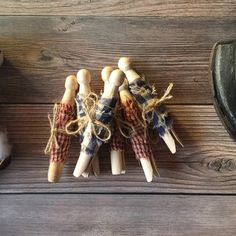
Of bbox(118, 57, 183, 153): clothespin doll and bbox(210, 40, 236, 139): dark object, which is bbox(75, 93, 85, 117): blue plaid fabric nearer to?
bbox(118, 57, 183, 153): clothespin doll

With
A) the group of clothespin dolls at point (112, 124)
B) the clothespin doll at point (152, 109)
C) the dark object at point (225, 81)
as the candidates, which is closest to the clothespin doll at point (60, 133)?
the group of clothespin dolls at point (112, 124)

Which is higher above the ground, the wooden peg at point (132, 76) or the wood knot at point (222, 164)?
the wooden peg at point (132, 76)

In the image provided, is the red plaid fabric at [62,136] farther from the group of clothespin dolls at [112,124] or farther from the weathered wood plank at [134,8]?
the weathered wood plank at [134,8]

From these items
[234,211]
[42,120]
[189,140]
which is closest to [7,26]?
[42,120]

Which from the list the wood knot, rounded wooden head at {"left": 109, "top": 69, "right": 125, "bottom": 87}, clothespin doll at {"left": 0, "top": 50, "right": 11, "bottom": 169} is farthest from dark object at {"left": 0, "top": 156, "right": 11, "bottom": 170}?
the wood knot

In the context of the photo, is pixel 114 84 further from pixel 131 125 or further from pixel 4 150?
pixel 4 150

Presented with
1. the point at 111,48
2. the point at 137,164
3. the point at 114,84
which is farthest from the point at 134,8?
the point at 137,164

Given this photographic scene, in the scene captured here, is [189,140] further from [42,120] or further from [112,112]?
[42,120]
